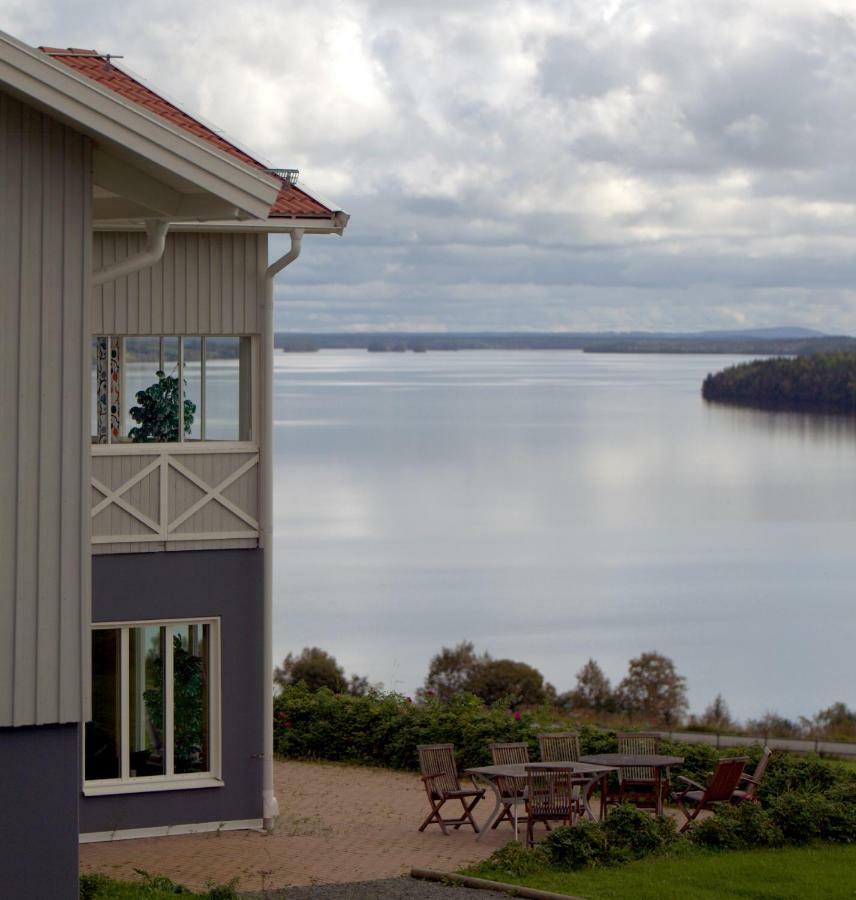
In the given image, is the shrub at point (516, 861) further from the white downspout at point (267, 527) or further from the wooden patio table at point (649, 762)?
the white downspout at point (267, 527)

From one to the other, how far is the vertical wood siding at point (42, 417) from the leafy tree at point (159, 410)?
707 centimetres

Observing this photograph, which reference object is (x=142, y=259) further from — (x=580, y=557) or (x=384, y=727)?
(x=580, y=557)

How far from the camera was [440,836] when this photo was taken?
14445mm

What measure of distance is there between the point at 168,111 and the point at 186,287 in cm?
238

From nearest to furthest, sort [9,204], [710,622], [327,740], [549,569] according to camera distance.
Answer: [9,204], [327,740], [710,622], [549,569]

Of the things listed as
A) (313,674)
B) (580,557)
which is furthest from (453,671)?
(580,557)

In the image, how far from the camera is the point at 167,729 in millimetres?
14359

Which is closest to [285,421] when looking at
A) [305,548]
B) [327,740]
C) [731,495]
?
[731,495]

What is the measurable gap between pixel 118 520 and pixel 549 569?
176 feet

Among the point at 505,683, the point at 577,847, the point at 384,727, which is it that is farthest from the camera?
the point at 505,683

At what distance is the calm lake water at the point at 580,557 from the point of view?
48562 millimetres

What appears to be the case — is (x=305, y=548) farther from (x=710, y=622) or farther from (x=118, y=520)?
(x=118, y=520)

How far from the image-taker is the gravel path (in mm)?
11844

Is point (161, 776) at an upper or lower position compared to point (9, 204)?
lower
